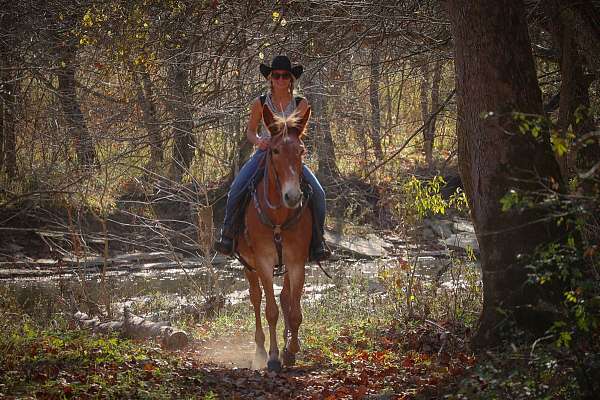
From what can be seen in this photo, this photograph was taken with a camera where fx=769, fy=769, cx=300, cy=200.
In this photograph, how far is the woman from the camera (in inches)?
361

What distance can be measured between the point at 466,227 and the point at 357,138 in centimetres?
569

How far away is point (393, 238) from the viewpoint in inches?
859

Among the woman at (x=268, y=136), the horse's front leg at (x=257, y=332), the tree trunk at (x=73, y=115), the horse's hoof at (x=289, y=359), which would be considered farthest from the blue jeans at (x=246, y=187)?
the tree trunk at (x=73, y=115)

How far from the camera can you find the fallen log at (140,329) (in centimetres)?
1047

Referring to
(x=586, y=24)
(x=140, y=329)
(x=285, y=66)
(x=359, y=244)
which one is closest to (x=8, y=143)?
(x=359, y=244)

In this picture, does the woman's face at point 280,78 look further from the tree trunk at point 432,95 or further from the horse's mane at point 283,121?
the tree trunk at point 432,95

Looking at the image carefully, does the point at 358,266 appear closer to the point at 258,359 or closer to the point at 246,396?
the point at 258,359

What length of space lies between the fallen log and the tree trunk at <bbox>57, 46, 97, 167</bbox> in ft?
12.8

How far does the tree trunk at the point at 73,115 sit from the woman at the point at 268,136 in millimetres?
5765

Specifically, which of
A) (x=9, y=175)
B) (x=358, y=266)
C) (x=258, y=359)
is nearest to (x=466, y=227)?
(x=358, y=266)

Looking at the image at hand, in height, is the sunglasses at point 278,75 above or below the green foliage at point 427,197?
above

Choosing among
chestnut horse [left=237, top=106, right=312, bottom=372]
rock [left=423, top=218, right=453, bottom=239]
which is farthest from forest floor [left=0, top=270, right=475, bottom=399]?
rock [left=423, top=218, right=453, bottom=239]

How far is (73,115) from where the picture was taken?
1529 centimetres

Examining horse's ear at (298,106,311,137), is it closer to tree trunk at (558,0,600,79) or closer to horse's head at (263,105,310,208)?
horse's head at (263,105,310,208)
